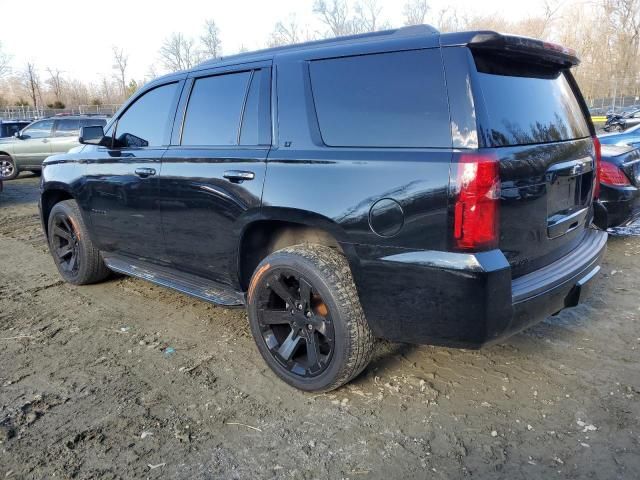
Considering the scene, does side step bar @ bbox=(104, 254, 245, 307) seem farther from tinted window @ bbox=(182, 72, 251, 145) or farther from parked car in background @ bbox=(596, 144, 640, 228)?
parked car in background @ bbox=(596, 144, 640, 228)

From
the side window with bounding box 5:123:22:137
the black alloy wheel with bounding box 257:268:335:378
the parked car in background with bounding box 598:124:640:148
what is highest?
the side window with bounding box 5:123:22:137

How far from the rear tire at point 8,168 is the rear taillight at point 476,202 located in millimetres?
14536

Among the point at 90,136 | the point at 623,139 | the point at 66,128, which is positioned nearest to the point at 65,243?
the point at 90,136

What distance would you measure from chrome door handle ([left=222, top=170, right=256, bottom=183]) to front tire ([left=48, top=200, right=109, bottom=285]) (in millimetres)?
2061

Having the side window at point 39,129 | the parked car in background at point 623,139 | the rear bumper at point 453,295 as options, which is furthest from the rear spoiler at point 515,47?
the side window at point 39,129

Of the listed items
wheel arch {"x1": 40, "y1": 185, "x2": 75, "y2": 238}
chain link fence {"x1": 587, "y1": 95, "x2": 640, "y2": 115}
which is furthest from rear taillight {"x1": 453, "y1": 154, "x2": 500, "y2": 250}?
chain link fence {"x1": 587, "y1": 95, "x2": 640, "y2": 115}

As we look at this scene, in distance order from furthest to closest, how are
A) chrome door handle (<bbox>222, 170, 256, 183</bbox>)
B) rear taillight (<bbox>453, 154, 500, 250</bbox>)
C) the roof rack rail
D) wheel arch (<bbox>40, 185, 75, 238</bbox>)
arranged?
wheel arch (<bbox>40, 185, 75, 238</bbox>)
chrome door handle (<bbox>222, 170, 256, 183</bbox>)
the roof rack rail
rear taillight (<bbox>453, 154, 500, 250</bbox>)

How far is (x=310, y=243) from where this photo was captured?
3.06 meters

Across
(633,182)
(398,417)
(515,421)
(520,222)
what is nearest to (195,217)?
(398,417)

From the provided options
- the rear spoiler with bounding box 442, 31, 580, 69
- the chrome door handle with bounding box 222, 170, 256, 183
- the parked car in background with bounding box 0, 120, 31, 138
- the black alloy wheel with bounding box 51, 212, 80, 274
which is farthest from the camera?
the parked car in background with bounding box 0, 120, 31, 138

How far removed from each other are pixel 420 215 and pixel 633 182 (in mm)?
3917

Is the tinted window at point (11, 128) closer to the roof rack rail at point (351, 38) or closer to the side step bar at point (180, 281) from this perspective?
the side step bar at point (180, 281)

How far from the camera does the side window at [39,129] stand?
557 inches

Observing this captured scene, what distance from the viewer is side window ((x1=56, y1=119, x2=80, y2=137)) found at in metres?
14.2
